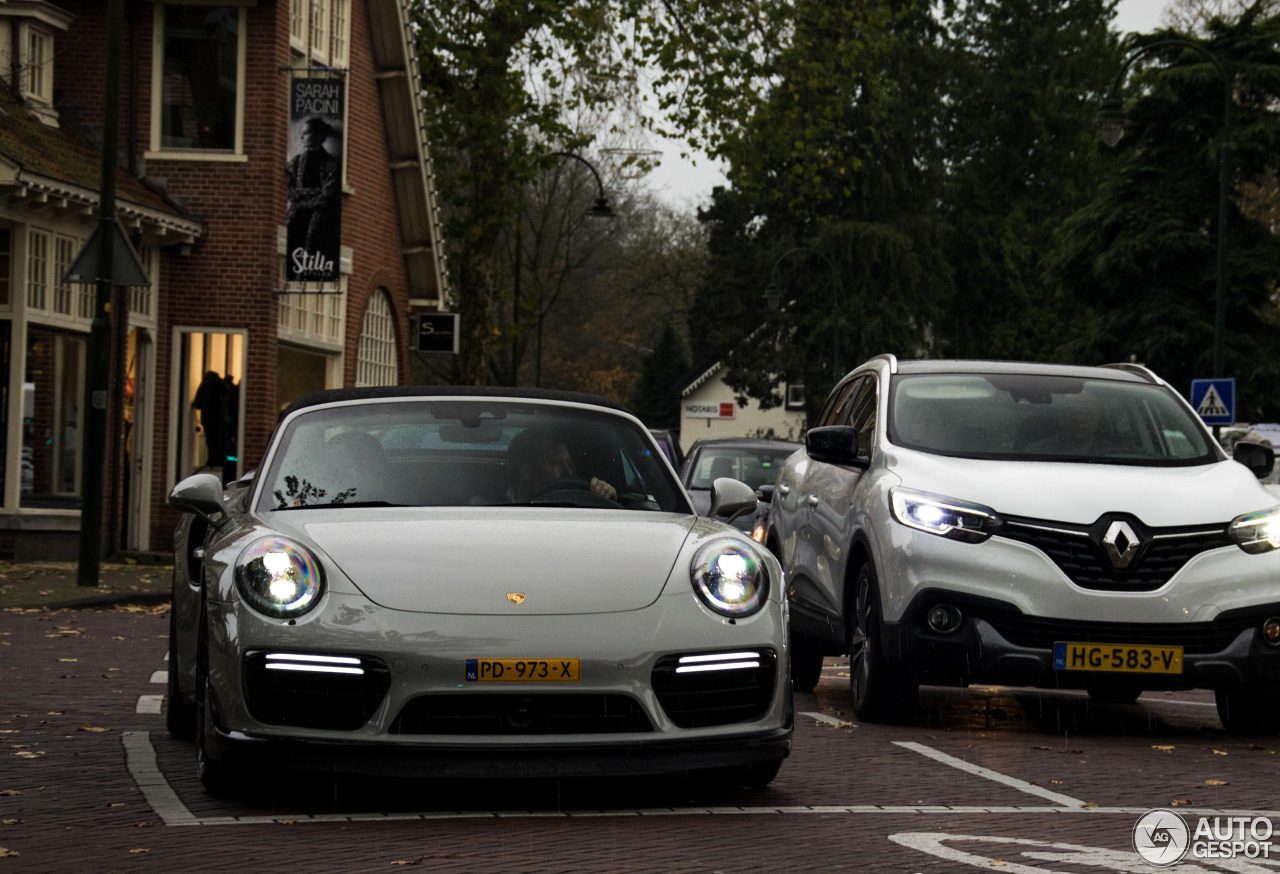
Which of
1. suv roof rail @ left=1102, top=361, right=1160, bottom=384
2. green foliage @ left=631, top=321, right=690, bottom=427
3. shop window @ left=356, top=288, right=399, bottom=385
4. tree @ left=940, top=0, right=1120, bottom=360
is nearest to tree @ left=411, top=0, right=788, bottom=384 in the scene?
shop window @ left=356, top=288, right=399, bottom=385

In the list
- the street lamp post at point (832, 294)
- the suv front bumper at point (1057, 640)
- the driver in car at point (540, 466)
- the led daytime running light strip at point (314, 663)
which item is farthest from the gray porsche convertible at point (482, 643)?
the street lamp post at point (832, 294)

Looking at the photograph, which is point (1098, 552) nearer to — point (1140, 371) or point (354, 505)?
point (1140, 371)

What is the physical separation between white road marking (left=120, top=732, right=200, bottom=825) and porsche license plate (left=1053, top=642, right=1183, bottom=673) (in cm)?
392

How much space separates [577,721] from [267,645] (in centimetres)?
100

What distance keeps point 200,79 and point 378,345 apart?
812 centimetres

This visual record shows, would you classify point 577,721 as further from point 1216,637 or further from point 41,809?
point 1216,637

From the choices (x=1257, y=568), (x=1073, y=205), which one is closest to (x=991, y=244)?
(x=1073, y=205)

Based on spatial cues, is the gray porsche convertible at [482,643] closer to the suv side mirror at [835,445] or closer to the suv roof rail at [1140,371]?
the suv side mirror at [835,445]

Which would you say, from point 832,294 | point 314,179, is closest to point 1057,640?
point 314,179

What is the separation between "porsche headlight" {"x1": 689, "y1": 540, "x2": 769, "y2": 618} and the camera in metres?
6.55

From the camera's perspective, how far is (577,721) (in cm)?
626

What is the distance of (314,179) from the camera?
26.1 meters

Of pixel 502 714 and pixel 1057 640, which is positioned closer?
pixel 502 714

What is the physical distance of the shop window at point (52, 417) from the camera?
22672mm
